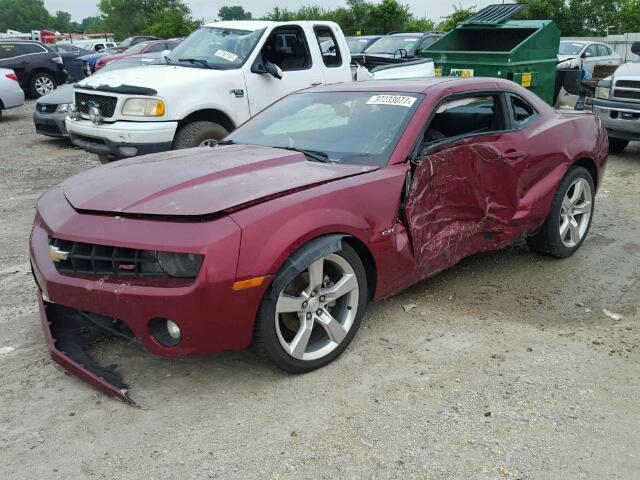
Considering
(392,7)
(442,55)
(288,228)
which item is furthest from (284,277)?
(392,7)

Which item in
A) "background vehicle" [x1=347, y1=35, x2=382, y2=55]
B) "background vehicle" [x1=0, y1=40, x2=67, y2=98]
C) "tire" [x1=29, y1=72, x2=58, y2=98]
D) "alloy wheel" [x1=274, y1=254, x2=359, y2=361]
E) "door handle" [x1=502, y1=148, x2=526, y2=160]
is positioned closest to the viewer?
"alloy wheel" [x1=274, y1=254, x2=359, y2=361]

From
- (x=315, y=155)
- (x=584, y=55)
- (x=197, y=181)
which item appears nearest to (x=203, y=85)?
(x=315, y=155)

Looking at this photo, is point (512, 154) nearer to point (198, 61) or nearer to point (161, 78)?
point (161, 78)

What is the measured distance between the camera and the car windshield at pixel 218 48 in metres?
7.95

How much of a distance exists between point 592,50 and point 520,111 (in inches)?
558

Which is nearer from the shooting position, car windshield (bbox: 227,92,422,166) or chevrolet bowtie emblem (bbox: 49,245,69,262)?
chevrolet bowtie emblem (bbox: 49,245,69,262)

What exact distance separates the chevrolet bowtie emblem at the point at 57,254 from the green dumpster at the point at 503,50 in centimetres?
817

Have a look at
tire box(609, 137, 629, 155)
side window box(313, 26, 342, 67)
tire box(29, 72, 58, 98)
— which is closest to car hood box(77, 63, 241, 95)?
side window box(313, 26, 342, 67)

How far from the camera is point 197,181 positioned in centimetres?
345

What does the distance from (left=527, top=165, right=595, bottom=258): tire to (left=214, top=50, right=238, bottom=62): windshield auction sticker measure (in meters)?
4.49

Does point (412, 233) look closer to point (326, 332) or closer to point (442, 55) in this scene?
point (326, 332)

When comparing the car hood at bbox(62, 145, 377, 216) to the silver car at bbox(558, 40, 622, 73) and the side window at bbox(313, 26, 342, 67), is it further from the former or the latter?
the silver car at bbox(558, 40, 622, 73)

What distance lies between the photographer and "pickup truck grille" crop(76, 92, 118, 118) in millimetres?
7281

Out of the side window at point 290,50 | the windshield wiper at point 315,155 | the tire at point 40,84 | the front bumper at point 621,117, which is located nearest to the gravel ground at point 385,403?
the windshield wiper at point 315,155
